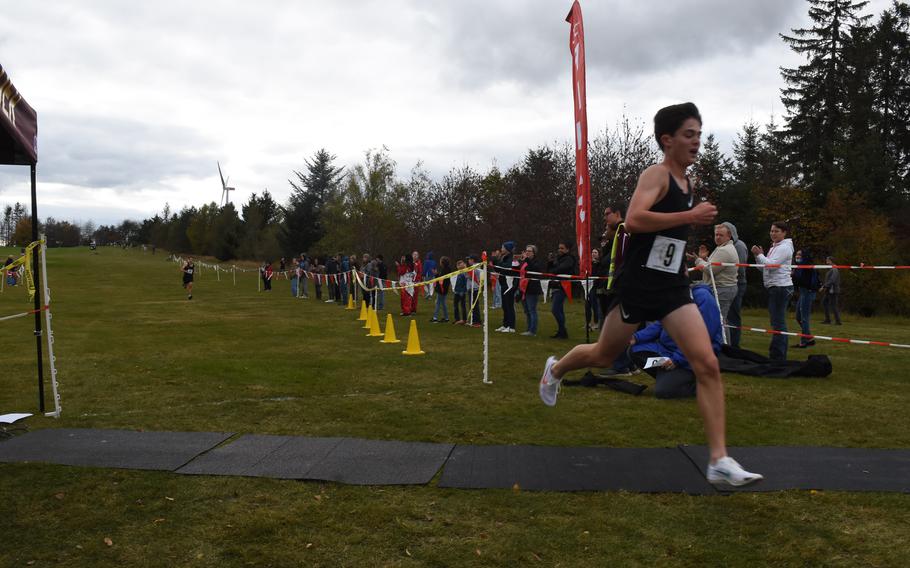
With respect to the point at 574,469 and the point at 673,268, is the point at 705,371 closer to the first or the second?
the point at 673,268

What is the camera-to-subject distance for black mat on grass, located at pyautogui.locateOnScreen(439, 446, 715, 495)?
4070 millimetres

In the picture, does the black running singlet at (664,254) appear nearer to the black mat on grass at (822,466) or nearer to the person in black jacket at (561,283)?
the black mat on grass at (822,466)

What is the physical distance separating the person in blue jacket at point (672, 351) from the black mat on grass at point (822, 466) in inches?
73.4

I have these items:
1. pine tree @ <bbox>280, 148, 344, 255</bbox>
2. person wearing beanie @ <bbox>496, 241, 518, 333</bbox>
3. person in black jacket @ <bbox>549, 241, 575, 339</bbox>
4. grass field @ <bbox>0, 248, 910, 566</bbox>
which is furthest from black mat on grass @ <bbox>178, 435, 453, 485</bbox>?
pine tree @ <bbox>280, 148, 344, 255</bbox>

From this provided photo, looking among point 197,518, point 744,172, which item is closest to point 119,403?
point 197,518

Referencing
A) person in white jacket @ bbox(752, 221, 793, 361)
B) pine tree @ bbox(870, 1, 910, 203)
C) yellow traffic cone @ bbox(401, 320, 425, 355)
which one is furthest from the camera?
pine tree @ bbox(870, 1, 910, 203)

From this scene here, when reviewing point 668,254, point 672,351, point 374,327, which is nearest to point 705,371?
point 668,254

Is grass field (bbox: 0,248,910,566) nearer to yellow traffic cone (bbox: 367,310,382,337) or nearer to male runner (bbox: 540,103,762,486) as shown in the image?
male runner (bbox: 540,103,762,486)

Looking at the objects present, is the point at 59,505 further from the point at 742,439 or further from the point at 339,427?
the point at 742,439

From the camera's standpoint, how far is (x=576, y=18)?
11461 millimetres

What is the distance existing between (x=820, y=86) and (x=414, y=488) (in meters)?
43.5

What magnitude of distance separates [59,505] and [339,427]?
224 cm

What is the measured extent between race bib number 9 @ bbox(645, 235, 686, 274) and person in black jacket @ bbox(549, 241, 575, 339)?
349 inches

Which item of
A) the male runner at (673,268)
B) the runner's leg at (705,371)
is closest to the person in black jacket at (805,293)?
the male runner at (673,268)
